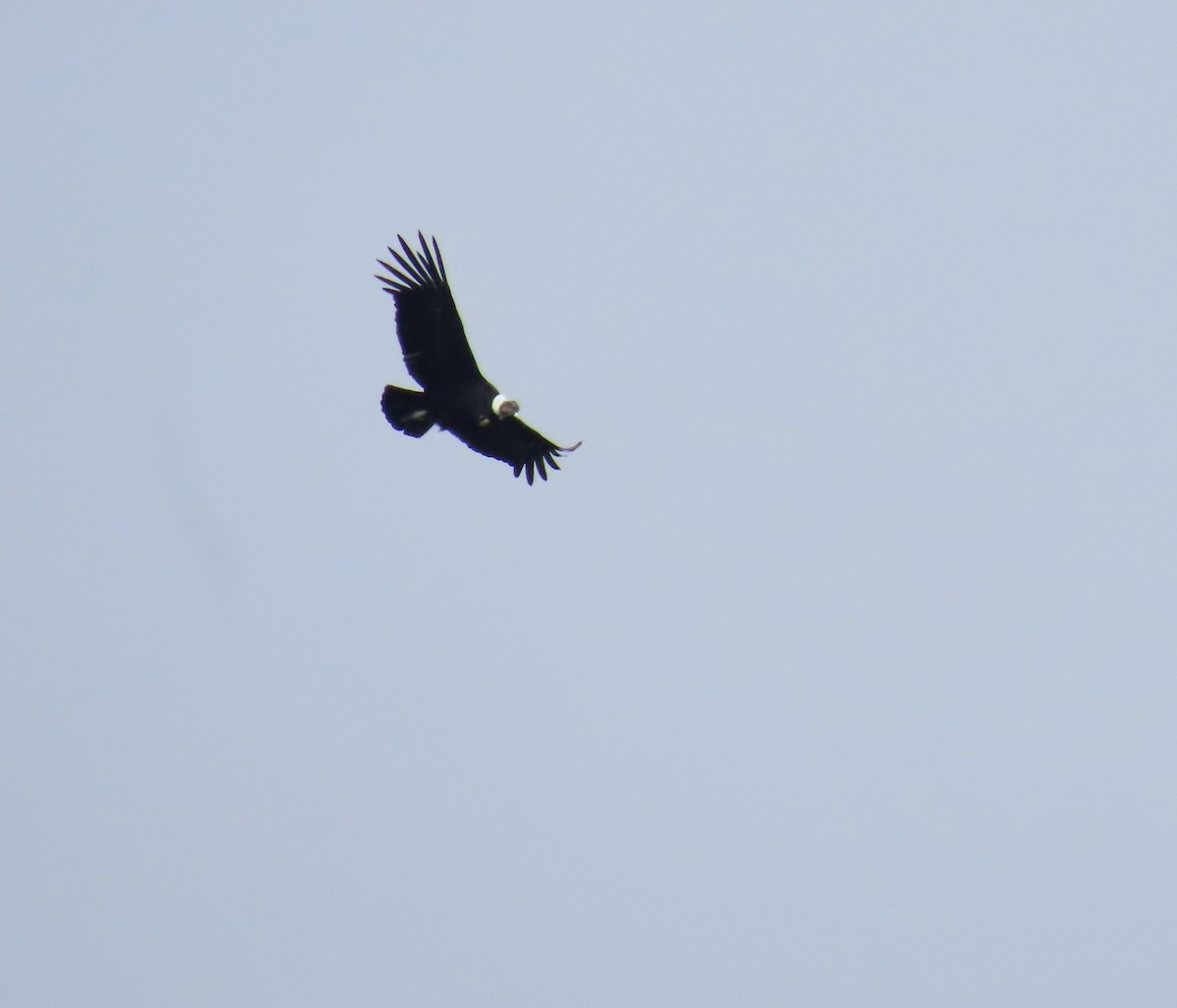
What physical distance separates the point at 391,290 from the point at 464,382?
1.58m

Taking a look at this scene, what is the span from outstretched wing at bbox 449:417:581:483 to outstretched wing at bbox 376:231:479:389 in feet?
3.66

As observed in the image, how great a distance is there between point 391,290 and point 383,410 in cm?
162

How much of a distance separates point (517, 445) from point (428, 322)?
2.53m

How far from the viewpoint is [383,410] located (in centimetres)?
3122

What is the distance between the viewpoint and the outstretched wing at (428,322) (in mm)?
30609

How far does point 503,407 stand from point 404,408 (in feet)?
4.26

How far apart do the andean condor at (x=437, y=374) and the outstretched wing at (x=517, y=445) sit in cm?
1

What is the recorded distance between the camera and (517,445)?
32406 millimetres

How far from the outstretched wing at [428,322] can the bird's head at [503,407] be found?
1.63ft

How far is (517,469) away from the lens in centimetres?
3256

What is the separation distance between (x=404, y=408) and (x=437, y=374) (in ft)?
2.06

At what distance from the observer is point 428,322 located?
30.8 m

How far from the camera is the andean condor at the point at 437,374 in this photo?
30.6m

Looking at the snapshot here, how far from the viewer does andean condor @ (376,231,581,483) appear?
1206 inches
